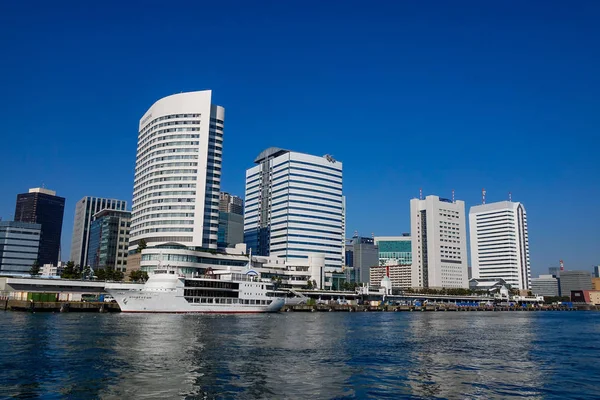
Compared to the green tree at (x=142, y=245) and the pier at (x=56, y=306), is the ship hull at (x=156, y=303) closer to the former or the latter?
the pier at (x=56, y=306)

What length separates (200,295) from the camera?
404 ft

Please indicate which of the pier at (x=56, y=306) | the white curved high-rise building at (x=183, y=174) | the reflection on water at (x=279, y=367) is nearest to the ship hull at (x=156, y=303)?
the pier at (x=56, y=306)

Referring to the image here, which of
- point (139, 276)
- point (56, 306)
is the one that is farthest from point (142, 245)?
point (56, 306)

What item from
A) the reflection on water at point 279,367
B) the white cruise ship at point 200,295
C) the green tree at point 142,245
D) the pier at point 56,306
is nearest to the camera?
the reflection on water at point 279,367

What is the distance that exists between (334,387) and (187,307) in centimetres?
9222

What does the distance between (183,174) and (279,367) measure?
153438 millimetres

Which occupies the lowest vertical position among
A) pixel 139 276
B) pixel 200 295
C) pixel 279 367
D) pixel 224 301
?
pixel 279 367

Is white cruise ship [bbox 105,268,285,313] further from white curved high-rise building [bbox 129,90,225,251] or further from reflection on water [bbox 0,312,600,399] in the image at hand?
reflection on water [bbox 0,312,600,399]

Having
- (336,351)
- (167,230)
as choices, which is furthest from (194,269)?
(336,351)

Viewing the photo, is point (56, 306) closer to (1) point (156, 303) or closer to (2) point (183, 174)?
(1) point (156, 303)

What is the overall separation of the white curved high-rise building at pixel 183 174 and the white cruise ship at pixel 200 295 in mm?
48304

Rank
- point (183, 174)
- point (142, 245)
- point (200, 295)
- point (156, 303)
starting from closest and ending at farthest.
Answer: point (156, 303) < point (200, 295) < point (142, 245) < point (183, 174)

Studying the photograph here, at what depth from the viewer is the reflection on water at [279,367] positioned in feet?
104

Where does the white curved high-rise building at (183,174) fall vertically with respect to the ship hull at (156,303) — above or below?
above
